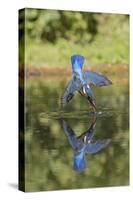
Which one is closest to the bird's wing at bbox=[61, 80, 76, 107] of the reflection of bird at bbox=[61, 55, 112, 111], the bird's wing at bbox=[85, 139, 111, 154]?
the reflection of bird at bbox=[61, 55, 112, 111]

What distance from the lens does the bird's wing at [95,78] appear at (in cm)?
810

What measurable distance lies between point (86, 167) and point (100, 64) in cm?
108

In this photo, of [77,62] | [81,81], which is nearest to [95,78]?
[81,81]

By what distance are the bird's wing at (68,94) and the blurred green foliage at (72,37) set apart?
8.8 inches

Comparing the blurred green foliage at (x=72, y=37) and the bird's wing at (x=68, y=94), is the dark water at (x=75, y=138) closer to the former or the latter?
the bird's wing at (x=68, y=94)

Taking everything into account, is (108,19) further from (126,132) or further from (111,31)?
(126,132)

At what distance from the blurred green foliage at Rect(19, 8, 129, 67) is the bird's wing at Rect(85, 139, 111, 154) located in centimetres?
84

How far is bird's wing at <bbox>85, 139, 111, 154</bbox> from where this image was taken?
814 centimetres

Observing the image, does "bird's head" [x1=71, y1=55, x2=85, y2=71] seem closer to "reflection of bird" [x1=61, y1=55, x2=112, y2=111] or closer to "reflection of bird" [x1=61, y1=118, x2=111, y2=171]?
"reflection of bird" [x1=61, y1=55, x2=112, y2=111]

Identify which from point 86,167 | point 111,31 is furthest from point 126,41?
point 86,167

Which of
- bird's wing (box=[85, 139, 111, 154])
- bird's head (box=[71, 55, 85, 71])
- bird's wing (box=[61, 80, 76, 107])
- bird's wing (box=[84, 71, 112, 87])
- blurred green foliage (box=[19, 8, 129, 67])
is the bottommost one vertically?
bird's wing (box=[85, 139, 111, 154])

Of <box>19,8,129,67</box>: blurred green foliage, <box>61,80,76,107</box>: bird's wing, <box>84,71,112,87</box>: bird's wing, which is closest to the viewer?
<box>19,8,129,67</box>: blurred green foliage

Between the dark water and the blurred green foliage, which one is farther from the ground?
the blurred green foliage

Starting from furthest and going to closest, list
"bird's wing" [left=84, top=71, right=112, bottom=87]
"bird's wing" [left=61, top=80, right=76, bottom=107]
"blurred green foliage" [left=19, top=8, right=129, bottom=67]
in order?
"bird's wing" [left=84, top=71, right=112, bottom=87]
"bird's wing" [left=61, top=80, right=76, bottom=107]
"blurred green foliage" [left=19, top=8, right=129, bottom=67]
